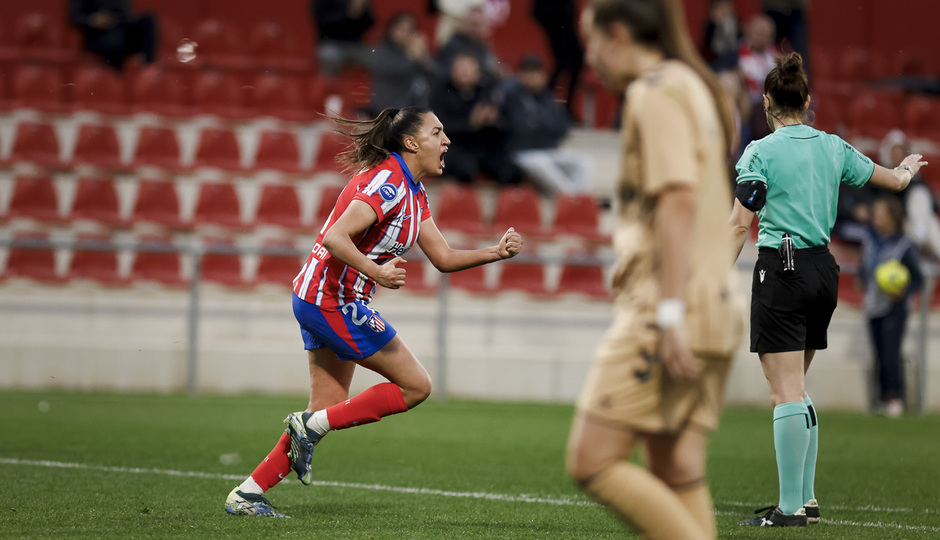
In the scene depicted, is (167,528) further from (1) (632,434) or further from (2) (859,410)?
(2) (859,410)

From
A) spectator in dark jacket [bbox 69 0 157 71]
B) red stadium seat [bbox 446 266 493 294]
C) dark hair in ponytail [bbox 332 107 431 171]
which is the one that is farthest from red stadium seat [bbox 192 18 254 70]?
dark hair in ponytail [bbox 332 107 431 171]

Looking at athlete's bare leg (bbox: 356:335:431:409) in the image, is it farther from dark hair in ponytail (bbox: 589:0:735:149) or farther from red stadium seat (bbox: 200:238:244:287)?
red stadium seat (bbox: 200:238:244:287)

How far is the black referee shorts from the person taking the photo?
5.57m

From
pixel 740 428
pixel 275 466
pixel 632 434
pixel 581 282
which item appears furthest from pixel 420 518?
pixel 581 282

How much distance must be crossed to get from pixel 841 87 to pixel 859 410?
24.1 feet

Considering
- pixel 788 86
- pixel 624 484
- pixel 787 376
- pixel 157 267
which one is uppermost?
pixel 788 86

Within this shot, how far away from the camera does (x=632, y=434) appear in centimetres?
329

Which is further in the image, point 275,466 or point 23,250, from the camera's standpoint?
point 23,250

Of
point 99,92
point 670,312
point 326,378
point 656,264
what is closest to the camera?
point 670,312

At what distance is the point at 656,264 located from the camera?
3.20 meters

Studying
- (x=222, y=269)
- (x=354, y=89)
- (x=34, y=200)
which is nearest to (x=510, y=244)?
(x=222, y=269)

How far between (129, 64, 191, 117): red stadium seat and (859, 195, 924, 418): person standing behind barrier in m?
9.29

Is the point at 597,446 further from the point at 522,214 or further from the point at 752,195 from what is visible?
the point at 522,214

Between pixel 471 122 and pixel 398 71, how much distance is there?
122cm
